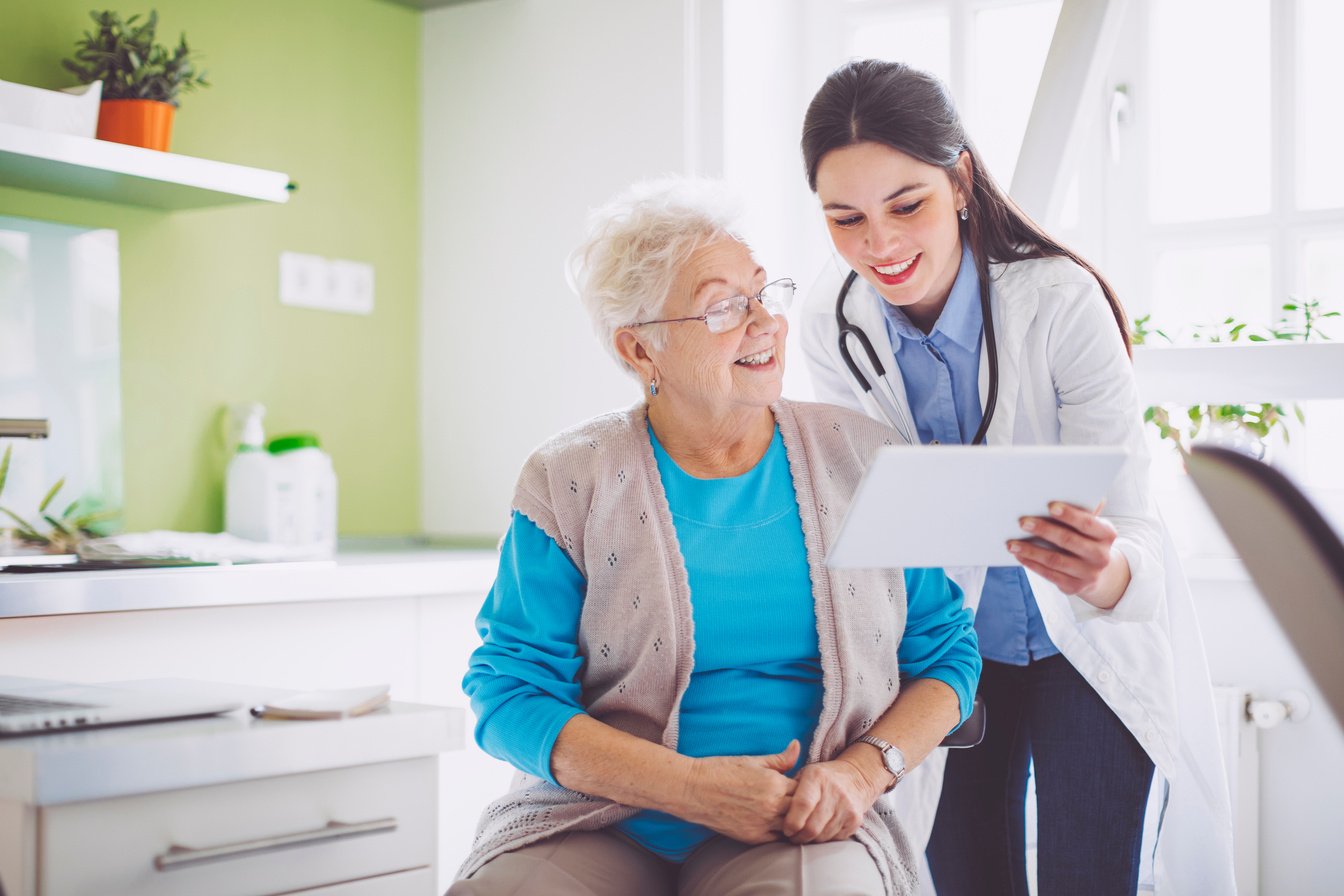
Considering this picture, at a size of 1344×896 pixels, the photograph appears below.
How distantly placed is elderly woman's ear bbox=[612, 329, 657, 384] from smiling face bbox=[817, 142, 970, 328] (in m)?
0.27

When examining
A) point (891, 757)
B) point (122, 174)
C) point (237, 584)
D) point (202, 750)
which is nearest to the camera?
point (202, 750)

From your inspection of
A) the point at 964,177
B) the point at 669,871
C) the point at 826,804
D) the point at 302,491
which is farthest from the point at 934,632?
the point at 302,491

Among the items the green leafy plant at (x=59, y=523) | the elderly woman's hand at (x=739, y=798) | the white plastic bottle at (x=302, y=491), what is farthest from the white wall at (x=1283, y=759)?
the green leafy plant at (x=59, y=523)

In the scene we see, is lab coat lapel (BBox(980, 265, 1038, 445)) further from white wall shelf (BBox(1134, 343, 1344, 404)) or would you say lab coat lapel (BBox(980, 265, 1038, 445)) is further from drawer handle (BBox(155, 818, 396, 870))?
drawer handle (BBox(155, 818, 396, 870))

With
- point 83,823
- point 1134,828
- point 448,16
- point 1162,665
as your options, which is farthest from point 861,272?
point 448,16

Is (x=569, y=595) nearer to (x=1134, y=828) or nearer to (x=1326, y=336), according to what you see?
(x=1134, y=828)

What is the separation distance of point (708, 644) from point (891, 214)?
55 cm

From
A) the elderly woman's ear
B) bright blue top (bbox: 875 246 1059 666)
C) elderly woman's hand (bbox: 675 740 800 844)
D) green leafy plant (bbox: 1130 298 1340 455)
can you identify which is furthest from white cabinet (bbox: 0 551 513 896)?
green leafy plant (bbox: 1130 298 1340 455)

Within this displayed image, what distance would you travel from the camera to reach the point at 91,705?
3.75 feet

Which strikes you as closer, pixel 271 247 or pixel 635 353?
pixel 635 353

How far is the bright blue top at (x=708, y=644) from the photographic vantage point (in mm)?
1427

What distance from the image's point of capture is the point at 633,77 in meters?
2.76

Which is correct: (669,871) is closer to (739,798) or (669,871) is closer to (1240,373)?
(739,798)

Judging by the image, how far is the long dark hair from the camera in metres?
1.51
